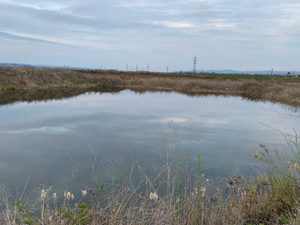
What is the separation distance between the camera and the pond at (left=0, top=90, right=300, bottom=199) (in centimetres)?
564

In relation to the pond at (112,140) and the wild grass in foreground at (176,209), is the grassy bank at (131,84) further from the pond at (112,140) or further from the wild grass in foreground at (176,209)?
the wild grass in foreground at (176,209)

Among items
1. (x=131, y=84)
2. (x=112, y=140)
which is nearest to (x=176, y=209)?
(x=112, y=140)

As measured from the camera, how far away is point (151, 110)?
14.7m

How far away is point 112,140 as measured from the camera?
8219 millimetres

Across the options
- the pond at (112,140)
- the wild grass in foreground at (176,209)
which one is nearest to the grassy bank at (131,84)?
the pond at (112,140)

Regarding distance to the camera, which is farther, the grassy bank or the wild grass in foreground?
the grassy bank

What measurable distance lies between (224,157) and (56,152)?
4653 mm

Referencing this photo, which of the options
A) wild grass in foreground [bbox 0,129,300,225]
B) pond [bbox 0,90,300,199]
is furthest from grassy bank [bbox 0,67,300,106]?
wild grass in foreground [bbox 0,129,300,225]

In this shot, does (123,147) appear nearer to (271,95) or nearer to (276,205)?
(276,205)

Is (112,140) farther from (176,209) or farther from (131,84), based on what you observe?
(131,84)

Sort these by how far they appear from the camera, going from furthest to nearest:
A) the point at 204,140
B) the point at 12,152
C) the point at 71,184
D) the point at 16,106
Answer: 1. the point at 16,106
2. the point at 204,140
3. the point at 12,152
4. the point at 71,184

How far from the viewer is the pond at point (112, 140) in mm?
5641

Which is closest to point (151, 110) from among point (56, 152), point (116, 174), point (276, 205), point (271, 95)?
point (56, 152)

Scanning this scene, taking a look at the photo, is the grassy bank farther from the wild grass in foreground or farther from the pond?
the wild grass in foreground
